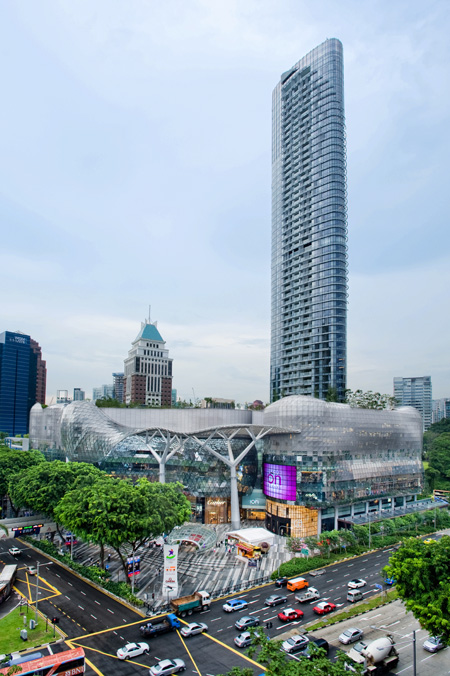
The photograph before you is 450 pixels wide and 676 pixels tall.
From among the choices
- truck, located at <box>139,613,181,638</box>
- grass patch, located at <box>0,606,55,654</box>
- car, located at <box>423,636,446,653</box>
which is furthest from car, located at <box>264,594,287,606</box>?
grass patch, located at <box>0,606,55,654</box>

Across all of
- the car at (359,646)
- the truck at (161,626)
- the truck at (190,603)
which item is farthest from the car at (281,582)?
the car at (359,646)

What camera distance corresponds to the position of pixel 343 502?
104 m

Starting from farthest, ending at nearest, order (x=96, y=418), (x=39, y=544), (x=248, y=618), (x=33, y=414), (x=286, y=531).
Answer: (x=33, y=414)
(x=96, y=418)
(x=286, y=531)
(x=39, y=544)
(x=248, y=618)

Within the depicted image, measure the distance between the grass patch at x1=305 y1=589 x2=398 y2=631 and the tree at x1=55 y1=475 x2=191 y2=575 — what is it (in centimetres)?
2480

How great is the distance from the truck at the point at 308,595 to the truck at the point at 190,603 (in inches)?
507

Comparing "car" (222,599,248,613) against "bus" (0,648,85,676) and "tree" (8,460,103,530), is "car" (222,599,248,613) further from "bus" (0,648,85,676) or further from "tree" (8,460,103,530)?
"tree" (8,460,103,530)

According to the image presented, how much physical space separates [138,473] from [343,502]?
52798 millimetres

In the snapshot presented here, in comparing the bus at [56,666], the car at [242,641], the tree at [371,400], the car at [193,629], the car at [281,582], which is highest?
the tree at [371,400]

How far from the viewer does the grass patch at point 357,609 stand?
54.9m

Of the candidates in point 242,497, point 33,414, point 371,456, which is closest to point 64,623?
point 242,497

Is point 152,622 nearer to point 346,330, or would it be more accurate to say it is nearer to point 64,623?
point 64,623

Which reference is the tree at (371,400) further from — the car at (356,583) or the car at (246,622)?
the car at (246,622)

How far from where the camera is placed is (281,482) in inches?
4063

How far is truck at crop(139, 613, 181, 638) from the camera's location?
5150cm
